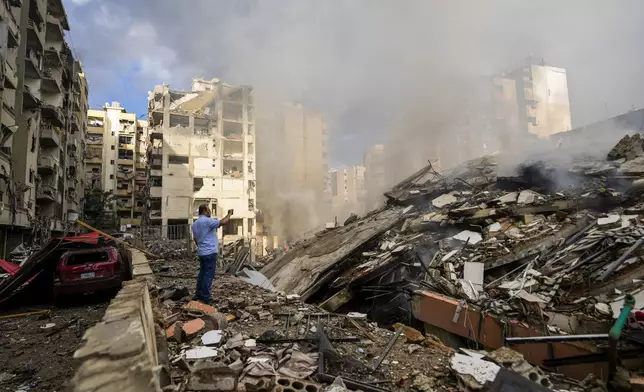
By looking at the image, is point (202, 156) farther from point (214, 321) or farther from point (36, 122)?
point (214, 321)

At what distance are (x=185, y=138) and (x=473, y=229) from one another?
35.3m

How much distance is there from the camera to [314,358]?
288 centimetres

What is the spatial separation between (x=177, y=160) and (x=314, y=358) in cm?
3785

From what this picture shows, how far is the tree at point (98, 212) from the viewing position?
35875mm

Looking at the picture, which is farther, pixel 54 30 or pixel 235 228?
pixel 235 228

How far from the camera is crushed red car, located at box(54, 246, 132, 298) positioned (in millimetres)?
6500

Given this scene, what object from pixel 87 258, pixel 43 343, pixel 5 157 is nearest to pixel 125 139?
pixel 5 157

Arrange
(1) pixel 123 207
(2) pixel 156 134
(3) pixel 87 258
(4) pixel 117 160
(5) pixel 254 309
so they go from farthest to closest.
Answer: (4) pixel 117 160, (1) pixel 123 207, (2) pixel 156 134, (3) pixel 87 258, (5) pixel 254 309

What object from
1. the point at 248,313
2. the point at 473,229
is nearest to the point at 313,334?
the point at 248,313

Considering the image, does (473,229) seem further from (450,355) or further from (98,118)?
(98,118)

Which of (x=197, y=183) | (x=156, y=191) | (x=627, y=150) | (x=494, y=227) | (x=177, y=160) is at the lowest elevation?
(x=494, y=227)

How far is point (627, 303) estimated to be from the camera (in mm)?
3102

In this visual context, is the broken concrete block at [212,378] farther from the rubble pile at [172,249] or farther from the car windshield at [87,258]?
the rubble pile at [172,249]

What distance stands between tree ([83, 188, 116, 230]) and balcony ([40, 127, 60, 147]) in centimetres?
1462
